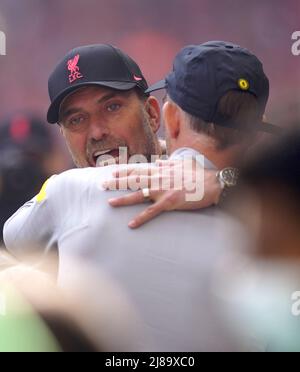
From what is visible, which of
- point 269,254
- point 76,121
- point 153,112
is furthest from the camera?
point 153,112

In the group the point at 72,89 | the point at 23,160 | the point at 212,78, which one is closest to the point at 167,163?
the point at 212,78

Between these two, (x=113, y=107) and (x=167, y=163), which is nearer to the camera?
(x=167, y=163)

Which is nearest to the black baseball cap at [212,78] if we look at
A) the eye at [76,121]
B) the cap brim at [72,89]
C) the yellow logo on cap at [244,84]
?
the yellow logo on cap at [244,84]

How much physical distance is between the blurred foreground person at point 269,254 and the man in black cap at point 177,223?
6 cm

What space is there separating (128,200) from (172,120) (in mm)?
155

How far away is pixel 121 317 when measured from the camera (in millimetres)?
884

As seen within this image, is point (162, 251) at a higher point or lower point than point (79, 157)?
lower

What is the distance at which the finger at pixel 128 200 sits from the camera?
2.88 ft

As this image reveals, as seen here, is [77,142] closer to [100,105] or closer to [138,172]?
[100,105]

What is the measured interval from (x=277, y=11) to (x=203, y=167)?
1.51 m

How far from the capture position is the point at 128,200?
89cm
